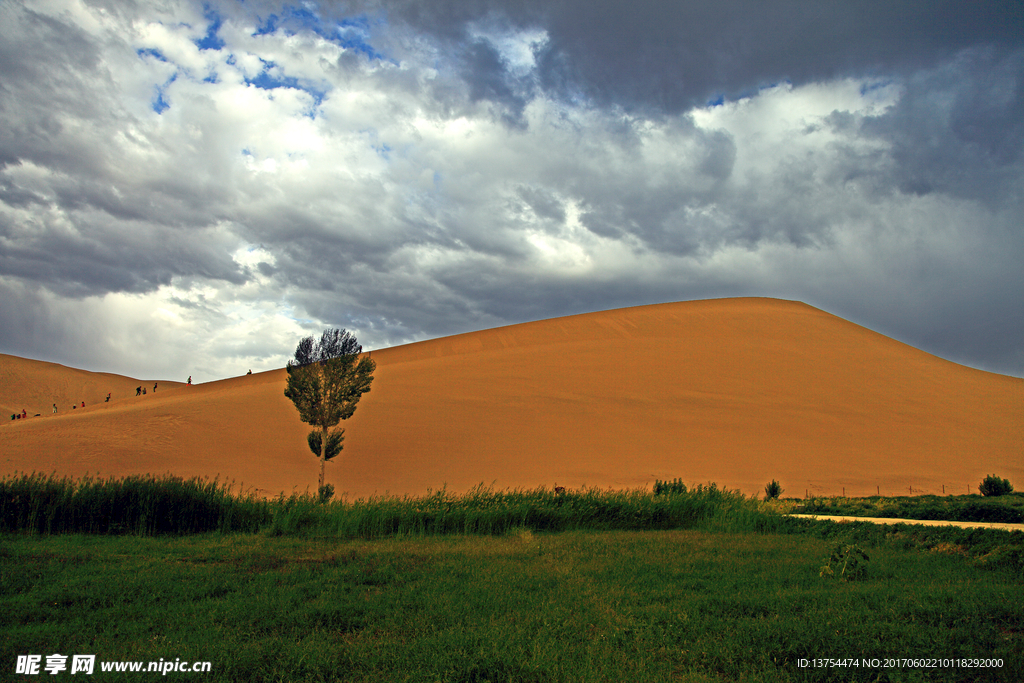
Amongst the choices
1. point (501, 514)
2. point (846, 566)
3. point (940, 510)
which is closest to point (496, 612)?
point (846, 566)

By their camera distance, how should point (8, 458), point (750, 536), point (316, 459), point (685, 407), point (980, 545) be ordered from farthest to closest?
point (685, 407), point (316, 459), point (8, 458), point (750, 536), point (980, 545)

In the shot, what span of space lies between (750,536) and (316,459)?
3285 centimetres

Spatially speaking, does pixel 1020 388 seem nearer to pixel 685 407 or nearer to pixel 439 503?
pixel 685 407

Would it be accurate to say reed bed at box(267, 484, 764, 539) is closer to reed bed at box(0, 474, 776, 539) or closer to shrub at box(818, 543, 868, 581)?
reed bed at box(0, 474, 776, 539)

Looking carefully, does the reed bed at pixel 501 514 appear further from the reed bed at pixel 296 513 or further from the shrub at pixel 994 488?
the shrub at pixel 994 488

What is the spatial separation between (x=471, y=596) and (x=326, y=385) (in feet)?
86.8

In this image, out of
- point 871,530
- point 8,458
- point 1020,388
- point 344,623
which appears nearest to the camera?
point 344,623

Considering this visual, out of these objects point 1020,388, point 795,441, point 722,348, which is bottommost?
point 795,441

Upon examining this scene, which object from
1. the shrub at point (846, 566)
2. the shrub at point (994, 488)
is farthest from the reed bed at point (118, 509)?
the shrub at point (994, 488)

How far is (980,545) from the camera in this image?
10.6 meters

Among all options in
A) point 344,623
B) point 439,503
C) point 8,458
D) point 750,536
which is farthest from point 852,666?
point 8,458

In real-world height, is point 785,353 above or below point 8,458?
above

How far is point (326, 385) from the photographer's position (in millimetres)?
32219

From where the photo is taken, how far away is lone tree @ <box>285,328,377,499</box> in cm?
3192
